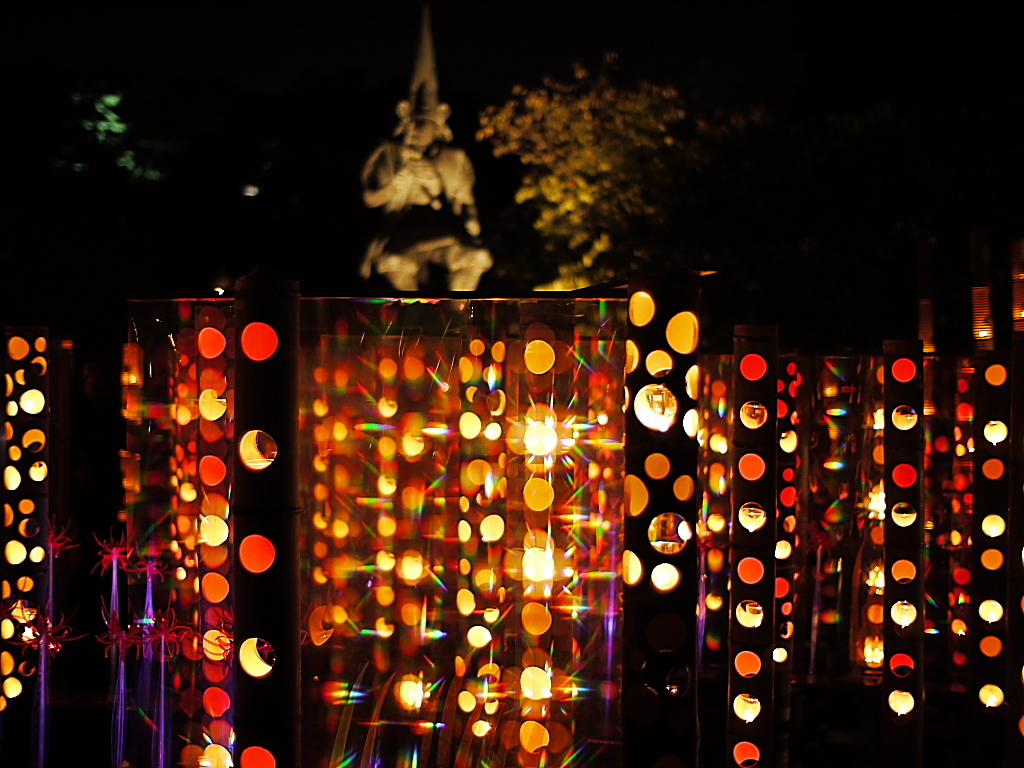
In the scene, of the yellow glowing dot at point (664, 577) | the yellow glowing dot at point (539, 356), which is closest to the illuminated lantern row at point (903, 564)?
the yellow glowing dot at point (539, 356)

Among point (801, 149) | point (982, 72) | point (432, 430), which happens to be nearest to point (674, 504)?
point (432, 430)

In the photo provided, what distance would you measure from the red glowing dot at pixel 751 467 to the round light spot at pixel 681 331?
1684 mm

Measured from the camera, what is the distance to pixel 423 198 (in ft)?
35.1

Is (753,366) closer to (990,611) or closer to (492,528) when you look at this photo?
(492,528)

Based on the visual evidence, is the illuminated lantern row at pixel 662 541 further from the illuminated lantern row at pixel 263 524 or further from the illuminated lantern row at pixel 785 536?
the illuminated lantern row at pixel 785 536

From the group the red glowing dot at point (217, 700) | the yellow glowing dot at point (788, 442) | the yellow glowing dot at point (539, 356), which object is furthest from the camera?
the yellow glowing dot at point (788, 442)

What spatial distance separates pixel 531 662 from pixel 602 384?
4.49ft

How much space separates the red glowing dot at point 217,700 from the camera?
4938 millimetres

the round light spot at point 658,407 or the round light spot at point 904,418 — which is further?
the round light spot at point 904,418

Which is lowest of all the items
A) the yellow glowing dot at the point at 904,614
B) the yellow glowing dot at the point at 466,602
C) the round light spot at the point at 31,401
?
the yellow glowing dot at the point at 904,614

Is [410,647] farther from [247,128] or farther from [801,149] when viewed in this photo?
[247,128]

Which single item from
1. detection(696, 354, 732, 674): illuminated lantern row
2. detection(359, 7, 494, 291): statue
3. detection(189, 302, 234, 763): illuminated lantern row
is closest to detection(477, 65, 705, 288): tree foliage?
detection(359, 7, 494, 291): statue

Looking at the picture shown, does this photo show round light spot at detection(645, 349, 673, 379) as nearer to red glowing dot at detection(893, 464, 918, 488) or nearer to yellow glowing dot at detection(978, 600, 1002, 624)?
red glowing dot at detection(893, 464, 918, 488)

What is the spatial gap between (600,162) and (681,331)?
14600 millimetres
